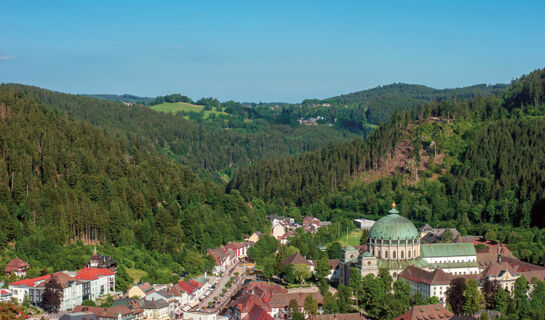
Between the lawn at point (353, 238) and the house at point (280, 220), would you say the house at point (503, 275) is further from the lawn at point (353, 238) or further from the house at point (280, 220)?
the house at point (280, 220)

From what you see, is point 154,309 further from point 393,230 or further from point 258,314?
point 393,230

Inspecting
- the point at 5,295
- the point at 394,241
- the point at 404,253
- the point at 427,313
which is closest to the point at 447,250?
the point at 404,253

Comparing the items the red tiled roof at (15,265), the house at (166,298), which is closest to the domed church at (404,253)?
the house at (166,298)

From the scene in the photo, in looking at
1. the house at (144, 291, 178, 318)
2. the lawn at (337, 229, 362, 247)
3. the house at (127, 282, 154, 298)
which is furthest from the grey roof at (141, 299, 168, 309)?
the lawn at (337, 229, 362, 247)

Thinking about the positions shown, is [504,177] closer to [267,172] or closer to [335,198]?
[335,198]

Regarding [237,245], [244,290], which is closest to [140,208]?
[237,245]

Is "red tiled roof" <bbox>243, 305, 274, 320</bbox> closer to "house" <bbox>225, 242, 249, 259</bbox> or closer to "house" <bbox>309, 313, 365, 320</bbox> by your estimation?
"house" <bbox>309, 313, 365, 320</bbox>
